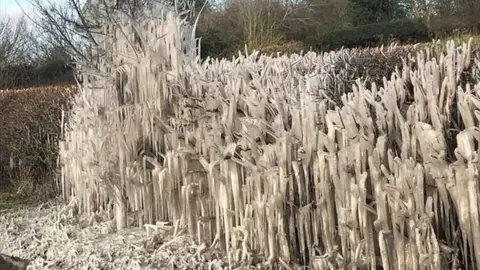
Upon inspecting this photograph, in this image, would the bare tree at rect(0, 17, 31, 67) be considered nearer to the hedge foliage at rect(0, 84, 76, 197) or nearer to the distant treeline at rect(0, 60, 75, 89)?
the distant treeline at rect(0, 60, 75, 89)

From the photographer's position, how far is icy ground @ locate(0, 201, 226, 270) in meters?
5.08

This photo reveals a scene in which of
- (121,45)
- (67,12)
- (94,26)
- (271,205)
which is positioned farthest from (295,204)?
(67,12)

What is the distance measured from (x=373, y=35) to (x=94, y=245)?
16.5m

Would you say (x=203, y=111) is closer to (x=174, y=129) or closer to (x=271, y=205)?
(x=174, y=129)

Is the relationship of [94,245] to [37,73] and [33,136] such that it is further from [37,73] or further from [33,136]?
[37,73]

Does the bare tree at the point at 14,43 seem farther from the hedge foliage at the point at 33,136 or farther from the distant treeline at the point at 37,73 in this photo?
the hedge foliage at the point at 33,136

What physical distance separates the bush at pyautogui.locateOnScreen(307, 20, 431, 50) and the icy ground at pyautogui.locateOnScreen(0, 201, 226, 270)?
14.5 meters

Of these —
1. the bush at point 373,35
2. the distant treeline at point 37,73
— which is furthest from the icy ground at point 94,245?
the bush at point 373,35

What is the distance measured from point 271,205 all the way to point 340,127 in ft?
2.64

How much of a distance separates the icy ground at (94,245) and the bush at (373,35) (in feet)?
47.7

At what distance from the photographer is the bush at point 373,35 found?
1969cm

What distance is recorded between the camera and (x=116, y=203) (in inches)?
240

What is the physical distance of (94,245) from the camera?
Result: 568cm

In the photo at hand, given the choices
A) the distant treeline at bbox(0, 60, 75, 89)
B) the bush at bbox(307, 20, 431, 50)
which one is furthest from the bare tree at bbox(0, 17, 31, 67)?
the bush at bbox(307, 20, 431, 50)
